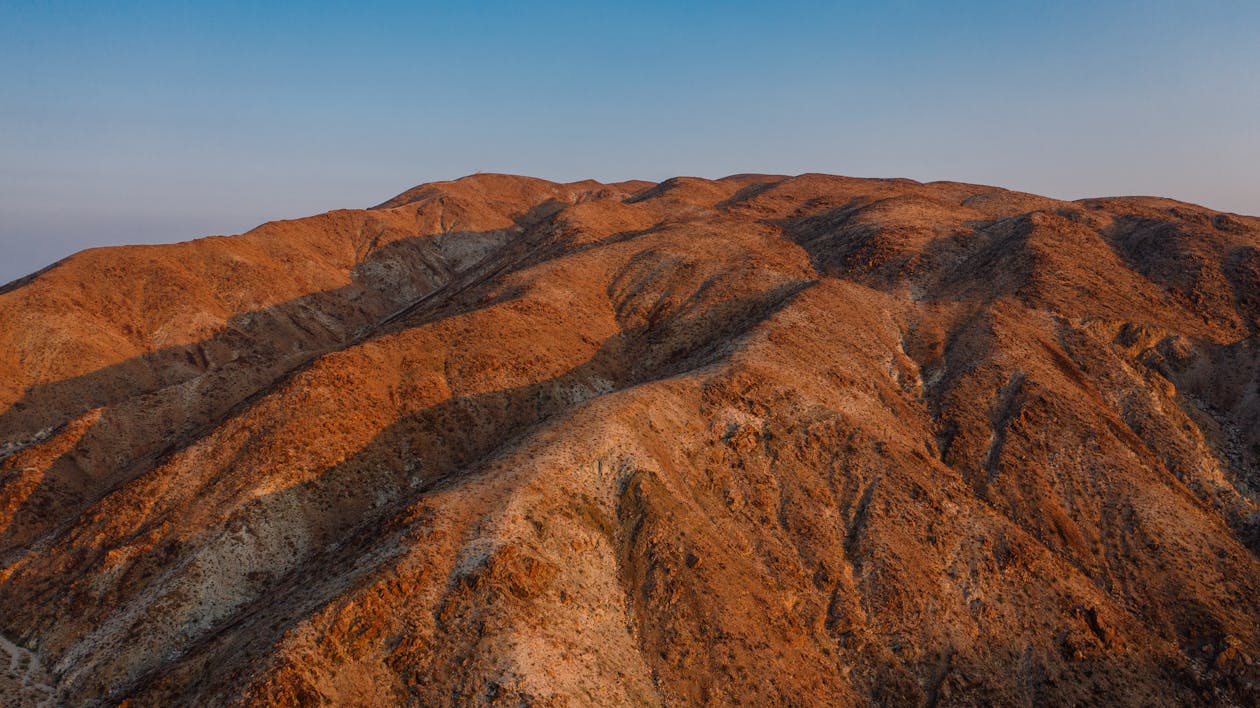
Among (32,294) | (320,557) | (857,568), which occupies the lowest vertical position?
(857,568)

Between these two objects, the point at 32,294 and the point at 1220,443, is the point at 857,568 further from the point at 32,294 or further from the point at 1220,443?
the point at 32,294

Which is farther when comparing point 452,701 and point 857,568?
point 857,568

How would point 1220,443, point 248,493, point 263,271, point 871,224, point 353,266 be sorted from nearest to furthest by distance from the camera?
point 248,493 → point 1220,443 → point 871,224 → point 263,271 → point 353,266

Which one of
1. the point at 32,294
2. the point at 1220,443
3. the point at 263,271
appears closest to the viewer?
the point at 1220,443

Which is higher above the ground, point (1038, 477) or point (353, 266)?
point (353, 266)

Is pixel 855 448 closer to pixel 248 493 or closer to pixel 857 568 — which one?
pixel 857 568

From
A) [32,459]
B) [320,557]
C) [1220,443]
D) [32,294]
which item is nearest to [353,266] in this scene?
[32,294]

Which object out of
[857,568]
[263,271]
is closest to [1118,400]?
[857,568]
